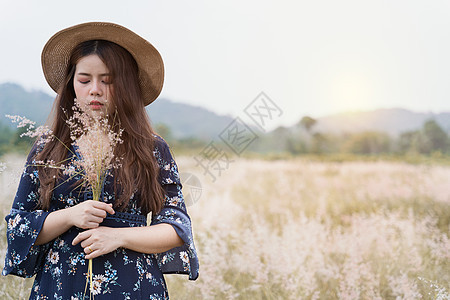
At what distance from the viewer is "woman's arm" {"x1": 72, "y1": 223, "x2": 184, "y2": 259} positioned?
1.65m

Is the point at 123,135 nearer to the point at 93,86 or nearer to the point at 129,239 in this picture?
the point at 93,86

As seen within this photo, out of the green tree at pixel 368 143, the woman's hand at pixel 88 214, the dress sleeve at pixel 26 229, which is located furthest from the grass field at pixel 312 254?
the green tree at pixel 368 143

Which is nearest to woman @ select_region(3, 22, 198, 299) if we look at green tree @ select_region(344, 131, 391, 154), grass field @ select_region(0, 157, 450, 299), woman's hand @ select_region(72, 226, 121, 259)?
woman's hand @ select_region(72, 226, 121, 259)

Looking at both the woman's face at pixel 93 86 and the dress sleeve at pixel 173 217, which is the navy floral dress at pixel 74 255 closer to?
the dress sleeve at pixel 173 217

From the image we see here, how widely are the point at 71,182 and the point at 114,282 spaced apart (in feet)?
1.32

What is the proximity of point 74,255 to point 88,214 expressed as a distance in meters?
0.21

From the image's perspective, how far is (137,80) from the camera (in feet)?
6.72

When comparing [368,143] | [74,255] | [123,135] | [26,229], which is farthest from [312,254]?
[368,143]

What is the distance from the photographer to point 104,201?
180 cm

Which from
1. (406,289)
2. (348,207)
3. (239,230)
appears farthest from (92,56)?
(348,207)

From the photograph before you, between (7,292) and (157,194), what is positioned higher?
(157,194)

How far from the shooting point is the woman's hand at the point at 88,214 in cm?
163

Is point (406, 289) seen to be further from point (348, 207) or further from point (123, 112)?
point (348, 207)

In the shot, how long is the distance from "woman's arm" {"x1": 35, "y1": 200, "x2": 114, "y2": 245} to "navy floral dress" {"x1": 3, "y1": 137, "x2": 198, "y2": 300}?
0.03 meters
